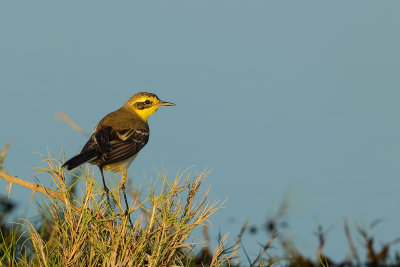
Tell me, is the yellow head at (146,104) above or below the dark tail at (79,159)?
above

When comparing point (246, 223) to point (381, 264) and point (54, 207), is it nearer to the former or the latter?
point (381, 264)

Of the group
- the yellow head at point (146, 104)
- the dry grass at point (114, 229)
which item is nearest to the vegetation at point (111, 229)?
the dry grass at point (114, 229)

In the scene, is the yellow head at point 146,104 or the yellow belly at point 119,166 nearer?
the yellow belly at point 119,166

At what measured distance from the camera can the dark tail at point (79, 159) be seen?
5910 mm

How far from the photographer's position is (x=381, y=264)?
632 cm

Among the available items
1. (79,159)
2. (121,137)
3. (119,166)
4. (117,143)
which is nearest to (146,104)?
(121,137)

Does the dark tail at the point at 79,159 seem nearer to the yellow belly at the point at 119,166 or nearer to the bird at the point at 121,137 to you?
the bird at the point at 121,137

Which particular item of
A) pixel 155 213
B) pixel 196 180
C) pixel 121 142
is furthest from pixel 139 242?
pixel 121 142

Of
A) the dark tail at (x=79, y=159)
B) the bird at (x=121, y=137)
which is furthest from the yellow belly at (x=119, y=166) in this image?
the dark tail at (x=79, y=159)

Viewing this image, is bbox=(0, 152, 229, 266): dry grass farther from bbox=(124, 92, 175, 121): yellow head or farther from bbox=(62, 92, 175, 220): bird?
bbox=(124, 92, 175, 121): yellow head

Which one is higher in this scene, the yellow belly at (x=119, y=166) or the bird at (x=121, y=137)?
the bird at (x=121, y=137)

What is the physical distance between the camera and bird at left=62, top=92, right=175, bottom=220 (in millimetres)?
7634

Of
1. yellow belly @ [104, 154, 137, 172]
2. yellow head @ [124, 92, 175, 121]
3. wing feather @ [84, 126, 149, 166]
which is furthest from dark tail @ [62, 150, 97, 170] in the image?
yellow head @ [124, 92, 175, 121]

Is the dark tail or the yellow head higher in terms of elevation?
the yellow head
